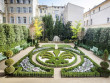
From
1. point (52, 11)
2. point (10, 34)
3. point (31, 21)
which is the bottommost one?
point (10, 34)

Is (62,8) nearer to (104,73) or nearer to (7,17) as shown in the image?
(7,17)

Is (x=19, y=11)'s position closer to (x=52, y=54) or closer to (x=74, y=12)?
(x=74, y=12)

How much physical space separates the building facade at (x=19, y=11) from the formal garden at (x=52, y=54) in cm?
461

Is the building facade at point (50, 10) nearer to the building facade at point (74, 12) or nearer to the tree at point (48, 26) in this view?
the tree at point (48, 26)

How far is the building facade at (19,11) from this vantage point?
2433 centimetres

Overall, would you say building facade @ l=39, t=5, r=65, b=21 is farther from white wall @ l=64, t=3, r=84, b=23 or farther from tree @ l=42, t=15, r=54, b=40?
white wall @ l=64, t=3, r=84, b=23

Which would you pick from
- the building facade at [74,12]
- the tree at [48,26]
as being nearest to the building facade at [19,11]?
the tree at [48,26]

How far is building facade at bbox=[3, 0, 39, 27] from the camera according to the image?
2433 centimetres

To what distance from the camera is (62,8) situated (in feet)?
106

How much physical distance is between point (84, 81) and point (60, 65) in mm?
3004

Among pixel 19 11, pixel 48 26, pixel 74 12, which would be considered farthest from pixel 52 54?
pixel 19 11

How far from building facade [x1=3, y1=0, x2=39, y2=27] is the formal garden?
461 cm

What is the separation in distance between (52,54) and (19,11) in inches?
812

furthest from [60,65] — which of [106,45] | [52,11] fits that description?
[52,11]
